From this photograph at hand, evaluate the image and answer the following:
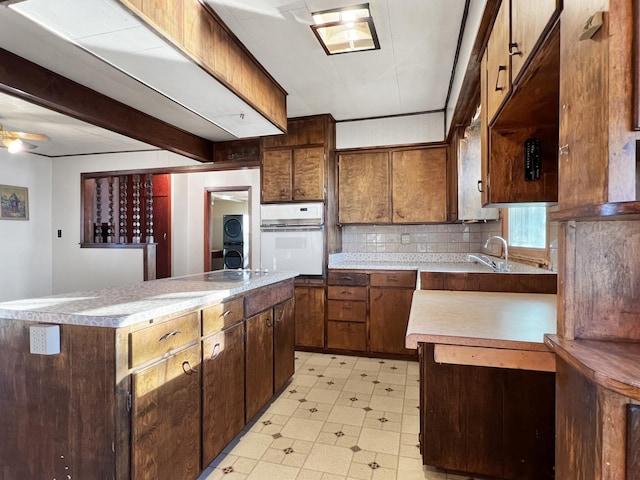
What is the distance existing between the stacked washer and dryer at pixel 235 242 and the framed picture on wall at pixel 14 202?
3220 mm

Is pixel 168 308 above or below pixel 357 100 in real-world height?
below

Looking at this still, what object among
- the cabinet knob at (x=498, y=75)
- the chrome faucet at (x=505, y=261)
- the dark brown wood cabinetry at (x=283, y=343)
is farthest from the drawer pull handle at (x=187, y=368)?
the chrome faucet at (x=505, y=261)

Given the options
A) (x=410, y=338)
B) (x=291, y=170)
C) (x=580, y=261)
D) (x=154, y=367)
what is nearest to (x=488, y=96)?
(x=580, y=261)

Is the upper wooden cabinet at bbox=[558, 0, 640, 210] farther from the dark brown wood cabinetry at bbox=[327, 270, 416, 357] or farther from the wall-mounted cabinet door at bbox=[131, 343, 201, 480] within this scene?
the dark brown wood cabinetry at bbox=[327, 270, 416, 357]

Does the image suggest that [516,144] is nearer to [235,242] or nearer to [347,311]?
[347,311]

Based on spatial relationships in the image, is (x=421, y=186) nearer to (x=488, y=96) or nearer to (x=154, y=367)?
(x=488, y=96)

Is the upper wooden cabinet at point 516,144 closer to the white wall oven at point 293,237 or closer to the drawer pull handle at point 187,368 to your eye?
the drawer pull handle at point 187,368

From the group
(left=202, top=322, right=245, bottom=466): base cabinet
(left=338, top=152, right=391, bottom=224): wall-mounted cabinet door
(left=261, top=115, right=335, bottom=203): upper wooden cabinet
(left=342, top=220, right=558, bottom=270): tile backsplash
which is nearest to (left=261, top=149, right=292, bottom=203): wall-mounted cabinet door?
(left=261, top=115, right=335, bottom=203): upper wooden cabinet

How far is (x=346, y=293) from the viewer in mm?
3525

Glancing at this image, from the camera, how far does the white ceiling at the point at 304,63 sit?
1946 mm

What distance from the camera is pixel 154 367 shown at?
4.53ft

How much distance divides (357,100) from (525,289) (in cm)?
222

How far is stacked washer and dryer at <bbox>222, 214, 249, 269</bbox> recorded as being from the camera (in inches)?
275

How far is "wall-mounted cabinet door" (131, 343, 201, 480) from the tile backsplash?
2.72 metres
